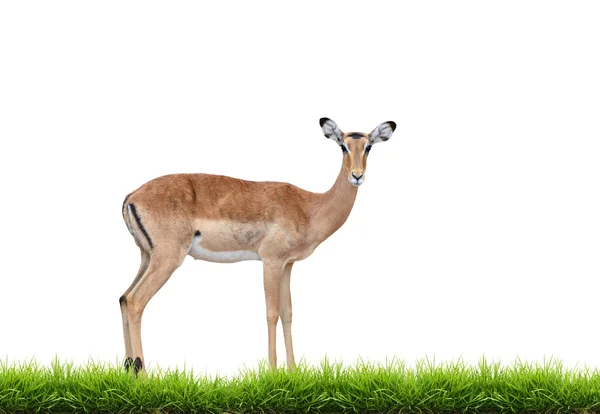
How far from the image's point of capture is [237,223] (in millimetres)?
8875

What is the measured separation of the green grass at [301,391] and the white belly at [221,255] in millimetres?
1066

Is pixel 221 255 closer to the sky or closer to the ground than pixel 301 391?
closer to the sky

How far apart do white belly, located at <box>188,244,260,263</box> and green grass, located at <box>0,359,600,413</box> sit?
1.07m

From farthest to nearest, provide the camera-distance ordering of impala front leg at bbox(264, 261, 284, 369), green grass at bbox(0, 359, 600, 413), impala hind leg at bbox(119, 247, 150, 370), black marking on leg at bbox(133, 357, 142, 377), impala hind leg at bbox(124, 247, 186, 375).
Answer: impala front leg at bbox(264, 261, 284, 369), impala hind leg at bbox(119, 247, 150, 370), impala hind leg at bbox(124, 247, 186, 375), black marking on leg at bbox(133, 357, 142, 377), green grass at bbox(0, 359, 600, 413)

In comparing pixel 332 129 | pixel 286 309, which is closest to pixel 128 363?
pixel 286 309

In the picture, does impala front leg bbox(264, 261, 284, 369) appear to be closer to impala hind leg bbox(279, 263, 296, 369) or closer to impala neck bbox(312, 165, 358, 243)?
impala hind leg bbox(279, 263, 296, 369)

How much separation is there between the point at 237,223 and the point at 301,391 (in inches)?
65.6

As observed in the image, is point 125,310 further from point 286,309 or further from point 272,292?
point 286,309

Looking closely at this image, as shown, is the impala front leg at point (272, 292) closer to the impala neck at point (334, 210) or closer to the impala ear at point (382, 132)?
the impala neck at point (334, 210)

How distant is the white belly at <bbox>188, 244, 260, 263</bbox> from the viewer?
8.83 m

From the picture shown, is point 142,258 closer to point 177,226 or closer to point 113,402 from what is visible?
point 177,226

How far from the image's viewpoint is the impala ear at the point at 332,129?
8867 millimetres

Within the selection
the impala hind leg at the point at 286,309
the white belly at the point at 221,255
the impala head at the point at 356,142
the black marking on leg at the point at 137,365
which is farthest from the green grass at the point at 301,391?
the impala head at the point at 356,142

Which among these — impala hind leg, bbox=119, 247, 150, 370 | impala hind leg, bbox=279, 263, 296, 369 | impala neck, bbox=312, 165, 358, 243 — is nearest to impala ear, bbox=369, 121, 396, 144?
impala neck, bbox=312, 165, 358, 243
